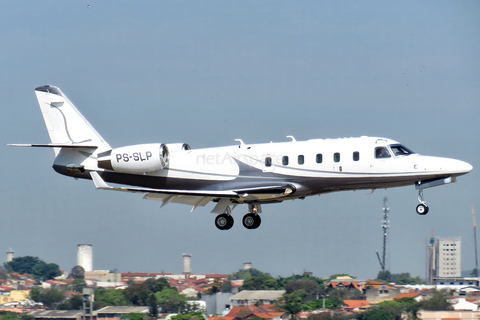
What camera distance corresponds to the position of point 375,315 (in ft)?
209

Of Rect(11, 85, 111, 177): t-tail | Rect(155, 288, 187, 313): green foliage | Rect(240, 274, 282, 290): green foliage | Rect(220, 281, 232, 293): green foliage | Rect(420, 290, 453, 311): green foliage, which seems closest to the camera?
Rect(11, 85, 111, 177): t-tail

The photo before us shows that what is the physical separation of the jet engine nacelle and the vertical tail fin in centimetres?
193

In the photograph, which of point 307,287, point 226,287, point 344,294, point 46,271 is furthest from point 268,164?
point 46,271

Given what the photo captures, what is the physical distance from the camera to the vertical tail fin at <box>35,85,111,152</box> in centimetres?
3509

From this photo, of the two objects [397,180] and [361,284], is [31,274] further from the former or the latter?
[397,180]

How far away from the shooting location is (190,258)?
151 meters

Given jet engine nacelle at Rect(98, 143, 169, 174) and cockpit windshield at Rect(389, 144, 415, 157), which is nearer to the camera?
cockpit windshield at Rect(389, 144, 415, 157)

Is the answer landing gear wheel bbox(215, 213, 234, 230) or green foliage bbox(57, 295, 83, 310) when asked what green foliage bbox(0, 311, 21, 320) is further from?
landing gear wheel bbox(215, 213, 234, 230)

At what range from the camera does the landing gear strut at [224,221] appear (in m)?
32.8

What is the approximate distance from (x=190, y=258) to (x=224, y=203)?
393ft

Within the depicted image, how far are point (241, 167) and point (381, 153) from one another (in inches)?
230

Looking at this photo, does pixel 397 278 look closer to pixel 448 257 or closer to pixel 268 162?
pixel 448 257

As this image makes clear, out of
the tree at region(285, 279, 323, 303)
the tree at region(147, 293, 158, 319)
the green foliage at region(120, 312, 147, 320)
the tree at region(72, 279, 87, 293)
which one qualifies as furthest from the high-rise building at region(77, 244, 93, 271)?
the green foliage at region(120, 312, 147, 320)

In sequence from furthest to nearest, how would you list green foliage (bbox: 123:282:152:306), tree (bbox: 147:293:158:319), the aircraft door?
green foliage (bbox: 123:282:152:306)
tree (bbox: 147:293:158:319)
the aircraft door
